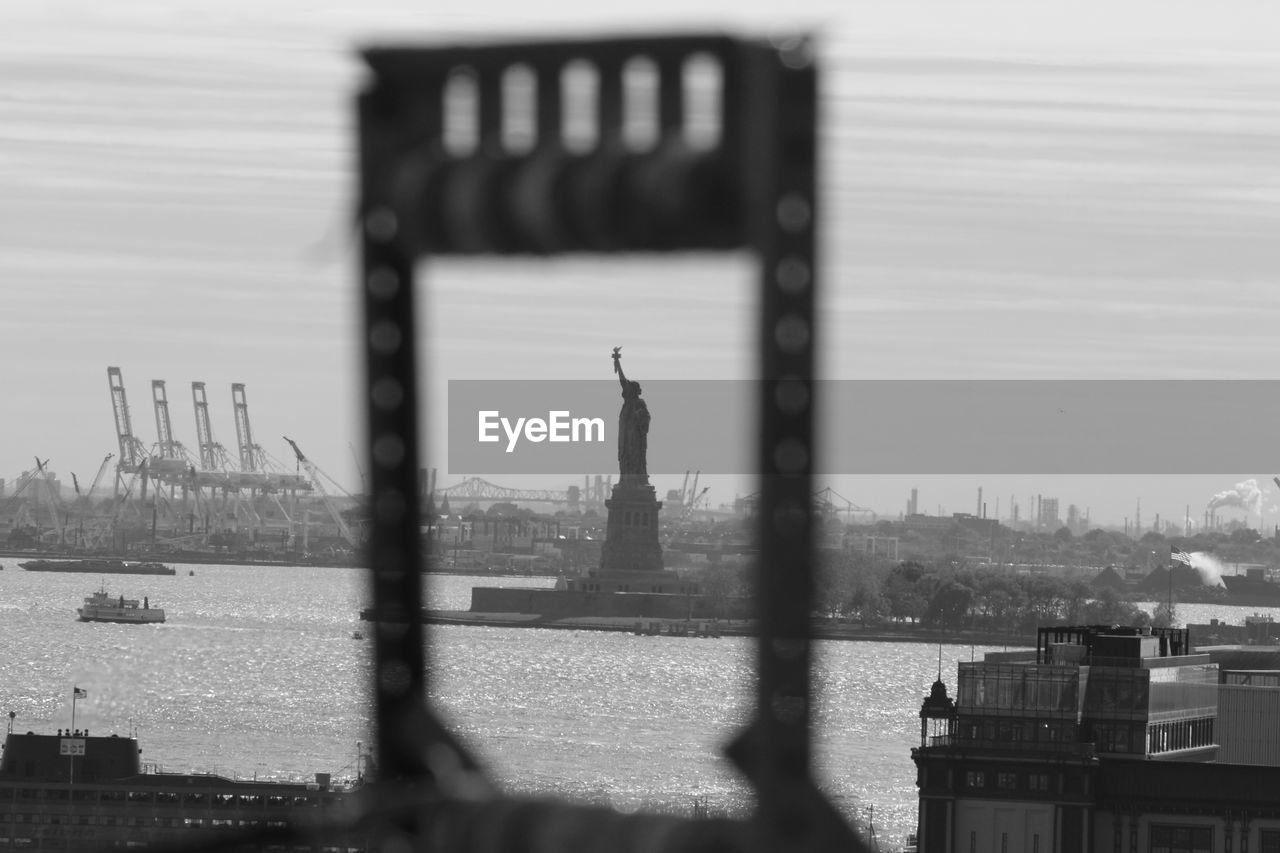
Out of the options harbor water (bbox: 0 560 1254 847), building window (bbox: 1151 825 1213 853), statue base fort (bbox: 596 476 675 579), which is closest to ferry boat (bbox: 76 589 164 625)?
harbor water (bbox: 0 560 1254 847)

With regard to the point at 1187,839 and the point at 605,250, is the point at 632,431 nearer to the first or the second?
the point at 1187,839

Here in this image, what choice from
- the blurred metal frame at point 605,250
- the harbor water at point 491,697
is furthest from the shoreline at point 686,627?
the blurred metal frame at point 605,250

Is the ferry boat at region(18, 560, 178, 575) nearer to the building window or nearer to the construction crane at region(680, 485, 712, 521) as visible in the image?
the construction crane at region(680, 485, 712, 521)

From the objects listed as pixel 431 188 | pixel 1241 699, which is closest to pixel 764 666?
pixel 431 188

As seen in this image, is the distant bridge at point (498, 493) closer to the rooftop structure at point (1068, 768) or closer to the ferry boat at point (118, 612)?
the ferry boat at point (118, 612)

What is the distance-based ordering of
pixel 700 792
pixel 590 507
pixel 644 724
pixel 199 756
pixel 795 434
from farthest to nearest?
1. pixel 590 507
2. pixel 644 724
3. pixel 199 756
4. pixel 700 792
5. pixel 795 434

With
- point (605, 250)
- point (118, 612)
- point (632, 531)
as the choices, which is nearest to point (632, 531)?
point (632, 531)

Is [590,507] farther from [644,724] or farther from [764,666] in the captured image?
[764,666]
